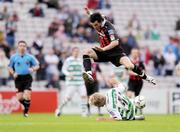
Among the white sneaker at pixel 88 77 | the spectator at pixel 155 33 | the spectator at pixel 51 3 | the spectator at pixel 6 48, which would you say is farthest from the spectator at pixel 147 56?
the white sneaker at pixel 88 77

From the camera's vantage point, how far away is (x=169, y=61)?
113ft

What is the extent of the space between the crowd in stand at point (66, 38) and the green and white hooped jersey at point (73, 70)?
4.26m

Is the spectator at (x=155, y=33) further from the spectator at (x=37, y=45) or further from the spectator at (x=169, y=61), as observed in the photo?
the spectator at (x=37, y=45)

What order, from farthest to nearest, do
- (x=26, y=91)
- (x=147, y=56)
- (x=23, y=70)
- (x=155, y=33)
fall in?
(x=155, y=33) < (x=147, y=56) < (x=23, y=70) < (x=26, y=91)

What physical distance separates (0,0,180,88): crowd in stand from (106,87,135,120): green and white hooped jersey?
11733mm

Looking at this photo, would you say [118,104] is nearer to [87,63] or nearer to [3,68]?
[87,63]

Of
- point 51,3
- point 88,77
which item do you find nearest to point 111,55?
point 88,77

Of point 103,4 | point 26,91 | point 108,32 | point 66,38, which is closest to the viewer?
point 108,32

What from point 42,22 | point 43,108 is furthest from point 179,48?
point 43,108

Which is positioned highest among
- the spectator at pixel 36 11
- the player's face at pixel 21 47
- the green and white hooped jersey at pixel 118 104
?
the spectator at pixel 36 11

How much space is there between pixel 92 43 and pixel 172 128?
1916cm

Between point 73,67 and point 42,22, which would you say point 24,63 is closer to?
point 73,67

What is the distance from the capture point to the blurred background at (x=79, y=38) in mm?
30250

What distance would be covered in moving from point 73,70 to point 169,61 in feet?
30.6
